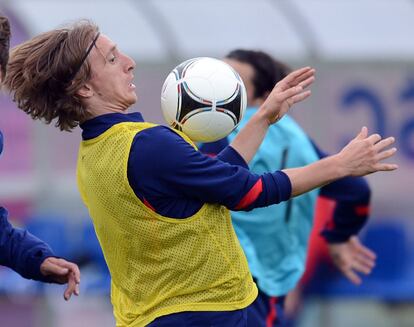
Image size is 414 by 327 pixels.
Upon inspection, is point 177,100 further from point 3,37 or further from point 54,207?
point 54,207

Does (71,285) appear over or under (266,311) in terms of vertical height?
over

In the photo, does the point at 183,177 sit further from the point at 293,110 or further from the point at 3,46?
the point at 293,110

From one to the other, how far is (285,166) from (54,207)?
3.78 metres

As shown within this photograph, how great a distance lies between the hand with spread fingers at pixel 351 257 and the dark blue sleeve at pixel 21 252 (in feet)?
6.28

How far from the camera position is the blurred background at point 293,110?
8555 mm

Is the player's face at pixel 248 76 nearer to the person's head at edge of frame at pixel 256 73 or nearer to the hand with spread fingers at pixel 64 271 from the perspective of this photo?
the person's head at edge of frame at pixel 256 73

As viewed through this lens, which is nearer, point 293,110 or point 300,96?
point 300,96

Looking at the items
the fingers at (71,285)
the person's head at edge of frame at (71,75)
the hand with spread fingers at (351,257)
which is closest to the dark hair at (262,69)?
the hand with spread fingers at (351,257)

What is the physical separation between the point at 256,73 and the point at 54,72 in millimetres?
1663

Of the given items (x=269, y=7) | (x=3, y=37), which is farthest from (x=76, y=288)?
(x=269, y=7)

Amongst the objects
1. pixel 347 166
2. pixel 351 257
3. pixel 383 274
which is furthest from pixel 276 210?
pixel 383 274

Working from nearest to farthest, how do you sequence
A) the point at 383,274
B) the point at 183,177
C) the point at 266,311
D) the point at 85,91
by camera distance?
the point at 183,177, the point at 85,91, the point at 266,311, the point at 383,274

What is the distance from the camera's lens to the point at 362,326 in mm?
8711

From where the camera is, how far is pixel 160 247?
3.92 m
